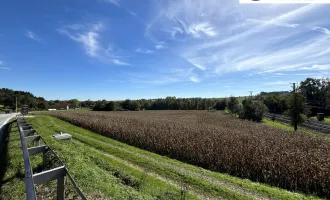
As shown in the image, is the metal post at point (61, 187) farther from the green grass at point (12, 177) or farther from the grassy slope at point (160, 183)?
the green grass at point (12, 177)

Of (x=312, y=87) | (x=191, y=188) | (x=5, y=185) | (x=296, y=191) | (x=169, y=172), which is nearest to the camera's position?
(x=5, y=185)

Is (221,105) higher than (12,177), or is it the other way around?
(221,105)

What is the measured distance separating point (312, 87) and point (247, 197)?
89804 millimetres

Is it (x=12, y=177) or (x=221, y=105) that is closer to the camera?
(x=12, y=177)

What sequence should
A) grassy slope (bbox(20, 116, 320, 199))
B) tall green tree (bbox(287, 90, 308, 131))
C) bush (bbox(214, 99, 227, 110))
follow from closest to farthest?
grassy slope (bbox(20, 116, 320, 199)) < tall green tree (bbox(287, 90, 308, 131)) < bush (bbox(214, 99, 227, 110))

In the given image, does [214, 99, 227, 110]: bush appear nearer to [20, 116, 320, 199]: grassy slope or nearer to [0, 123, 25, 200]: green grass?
[20, 116, 320, 199]: grassy slope

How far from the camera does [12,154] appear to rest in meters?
8.24

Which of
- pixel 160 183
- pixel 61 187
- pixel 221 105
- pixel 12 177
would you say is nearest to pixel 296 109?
pixel 160 183

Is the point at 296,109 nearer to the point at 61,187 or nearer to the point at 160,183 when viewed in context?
the point at 160,183

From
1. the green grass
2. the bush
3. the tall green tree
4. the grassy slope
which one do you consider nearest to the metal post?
the grassy slope

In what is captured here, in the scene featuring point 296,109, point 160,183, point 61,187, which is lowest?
point 160,183

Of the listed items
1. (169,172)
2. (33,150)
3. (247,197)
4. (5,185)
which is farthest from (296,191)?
(5,185)

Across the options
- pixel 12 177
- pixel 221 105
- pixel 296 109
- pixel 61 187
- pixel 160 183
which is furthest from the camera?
pixel 221 105

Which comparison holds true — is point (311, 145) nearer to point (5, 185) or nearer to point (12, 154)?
point (5, 185)
